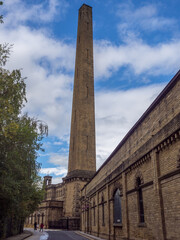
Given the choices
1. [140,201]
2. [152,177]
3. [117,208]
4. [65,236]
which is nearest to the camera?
[152,177]

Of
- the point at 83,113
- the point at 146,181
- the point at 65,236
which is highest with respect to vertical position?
the point at 83,113

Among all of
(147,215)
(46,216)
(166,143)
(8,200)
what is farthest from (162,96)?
(46,216)

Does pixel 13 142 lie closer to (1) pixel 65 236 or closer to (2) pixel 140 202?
(2) pixel 140 202

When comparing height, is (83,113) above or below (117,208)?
above

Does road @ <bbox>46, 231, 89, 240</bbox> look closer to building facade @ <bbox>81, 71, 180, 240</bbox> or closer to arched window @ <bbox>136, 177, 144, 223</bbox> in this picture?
building facade @ <bbox>81, 71, 180, 240</bbox>

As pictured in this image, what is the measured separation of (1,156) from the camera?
12477 millimetres

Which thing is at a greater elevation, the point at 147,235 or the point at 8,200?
the point at 8,200

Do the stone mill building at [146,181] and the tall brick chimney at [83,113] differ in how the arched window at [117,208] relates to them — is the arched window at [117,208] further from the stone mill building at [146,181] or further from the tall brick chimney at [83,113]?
the tall brick chimney at [83,113]

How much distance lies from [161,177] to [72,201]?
108 ft

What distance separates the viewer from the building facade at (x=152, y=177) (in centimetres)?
924

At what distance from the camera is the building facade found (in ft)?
30.3

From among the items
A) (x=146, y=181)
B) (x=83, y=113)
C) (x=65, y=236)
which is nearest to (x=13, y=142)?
(x=146, y=181)

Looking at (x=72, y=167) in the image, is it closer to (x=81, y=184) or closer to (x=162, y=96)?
(x=81, y=184)

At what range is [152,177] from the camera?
10992 mm
